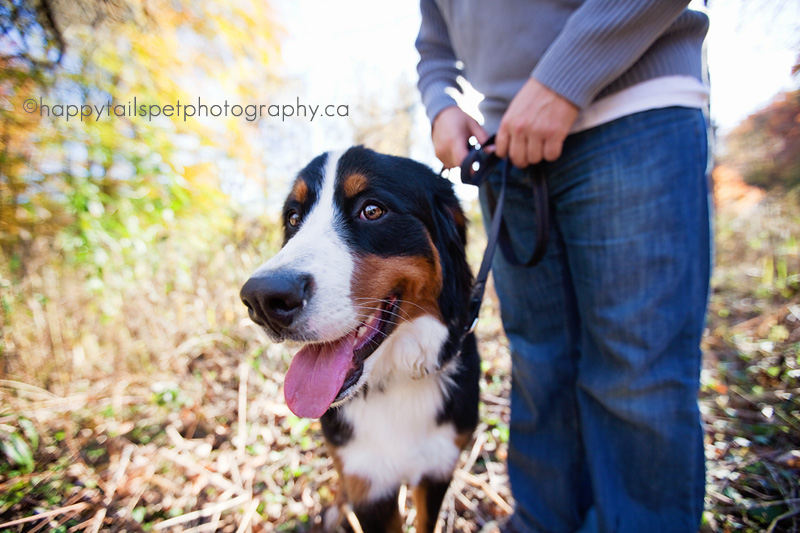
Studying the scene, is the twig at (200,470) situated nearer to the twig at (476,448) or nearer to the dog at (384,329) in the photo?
the dog at (384,329)

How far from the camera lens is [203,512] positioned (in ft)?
6.40

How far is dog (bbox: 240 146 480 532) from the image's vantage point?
119 cm

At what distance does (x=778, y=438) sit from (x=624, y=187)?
226 centimetres

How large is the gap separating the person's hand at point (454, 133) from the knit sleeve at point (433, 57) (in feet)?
0.48

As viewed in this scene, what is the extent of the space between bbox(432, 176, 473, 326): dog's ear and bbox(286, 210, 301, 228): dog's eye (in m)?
0.61

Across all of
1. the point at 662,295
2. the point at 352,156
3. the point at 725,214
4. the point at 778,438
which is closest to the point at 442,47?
the point at 352,156

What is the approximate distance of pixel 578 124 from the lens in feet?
4.37

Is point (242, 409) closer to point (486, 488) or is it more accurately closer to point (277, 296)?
point (486, 488)

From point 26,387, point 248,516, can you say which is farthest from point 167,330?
point 248,516

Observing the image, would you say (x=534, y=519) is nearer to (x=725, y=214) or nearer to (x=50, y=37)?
(x=50, y=37)

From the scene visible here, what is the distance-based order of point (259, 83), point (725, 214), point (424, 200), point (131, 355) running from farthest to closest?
point (725, 214) < point (259, 83) < point (131, 355) < point (424, 200)

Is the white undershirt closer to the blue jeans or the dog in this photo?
the blue jeans

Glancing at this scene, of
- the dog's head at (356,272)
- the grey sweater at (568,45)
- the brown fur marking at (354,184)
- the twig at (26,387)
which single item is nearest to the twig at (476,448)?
the dog's head at (356,272)

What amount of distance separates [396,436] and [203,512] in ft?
4.19
